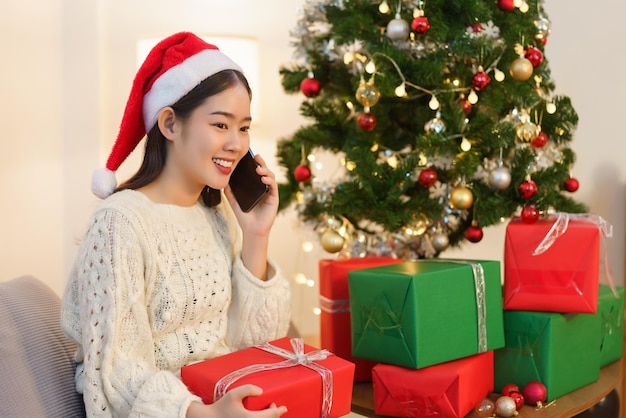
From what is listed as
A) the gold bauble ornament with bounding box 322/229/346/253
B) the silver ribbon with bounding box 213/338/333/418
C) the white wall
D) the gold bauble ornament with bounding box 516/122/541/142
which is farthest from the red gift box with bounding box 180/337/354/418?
the white wall

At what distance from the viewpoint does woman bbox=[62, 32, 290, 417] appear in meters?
1.09

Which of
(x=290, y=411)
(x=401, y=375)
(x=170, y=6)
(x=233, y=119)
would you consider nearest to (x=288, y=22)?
(x=170, y=6)

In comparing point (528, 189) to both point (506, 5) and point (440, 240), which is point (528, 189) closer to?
point (440, 240)

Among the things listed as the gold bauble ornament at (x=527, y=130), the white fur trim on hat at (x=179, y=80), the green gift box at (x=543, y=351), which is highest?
the white fur trim on hat at (x=179, y=80)

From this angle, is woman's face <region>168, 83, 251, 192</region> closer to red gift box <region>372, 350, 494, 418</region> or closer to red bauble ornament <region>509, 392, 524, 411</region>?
red gift box <region>372, 350, 494, 418</region>

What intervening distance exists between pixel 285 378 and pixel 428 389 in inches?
14.8

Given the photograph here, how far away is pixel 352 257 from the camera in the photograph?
1766mm

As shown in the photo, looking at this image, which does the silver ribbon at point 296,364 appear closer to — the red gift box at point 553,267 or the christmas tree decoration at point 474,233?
the red gift box at point 553,267

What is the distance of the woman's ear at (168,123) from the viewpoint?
48.0 inches

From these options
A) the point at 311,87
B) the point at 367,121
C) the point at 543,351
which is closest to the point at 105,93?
the point at 311,87

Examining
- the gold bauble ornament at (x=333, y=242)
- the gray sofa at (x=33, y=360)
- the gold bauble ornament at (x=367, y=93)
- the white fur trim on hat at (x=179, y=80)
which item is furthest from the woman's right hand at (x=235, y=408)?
the gold bauble ornament at (x=367, y=93)

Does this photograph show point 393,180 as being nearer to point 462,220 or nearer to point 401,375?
point 462,220

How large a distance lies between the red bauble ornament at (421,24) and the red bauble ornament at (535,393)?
80 cm

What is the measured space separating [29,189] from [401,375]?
4.70 ft
